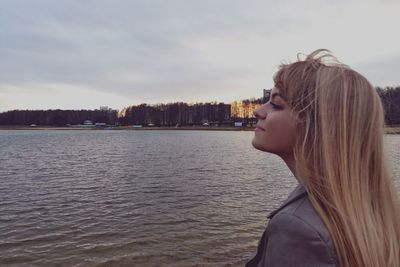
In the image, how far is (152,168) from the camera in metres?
34.0

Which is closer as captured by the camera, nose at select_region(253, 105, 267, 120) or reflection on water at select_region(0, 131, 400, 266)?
nose at select_region(253, 105, 267, 120)

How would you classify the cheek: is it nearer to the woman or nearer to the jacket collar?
the woman

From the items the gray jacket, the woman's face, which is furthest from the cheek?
the gray jacket

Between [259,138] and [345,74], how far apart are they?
56 centimetres

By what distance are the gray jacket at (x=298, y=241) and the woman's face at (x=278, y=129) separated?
43 centimetres

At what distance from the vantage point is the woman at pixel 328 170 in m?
1.74

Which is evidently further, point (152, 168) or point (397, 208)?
point (152, 168)

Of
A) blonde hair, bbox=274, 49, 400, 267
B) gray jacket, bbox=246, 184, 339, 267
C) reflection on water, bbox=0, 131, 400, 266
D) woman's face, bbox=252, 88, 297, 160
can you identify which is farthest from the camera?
reflection on water, bbox=0, 131, 400, 266

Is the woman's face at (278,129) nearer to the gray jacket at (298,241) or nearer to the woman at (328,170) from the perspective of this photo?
the woman at (328,170)

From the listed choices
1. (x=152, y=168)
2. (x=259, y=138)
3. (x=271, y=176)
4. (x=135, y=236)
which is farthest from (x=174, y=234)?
(x=152, y=168)

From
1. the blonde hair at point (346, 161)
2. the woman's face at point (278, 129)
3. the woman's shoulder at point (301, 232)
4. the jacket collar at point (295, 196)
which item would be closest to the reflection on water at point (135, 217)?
the blonde hair at point (346, 161)

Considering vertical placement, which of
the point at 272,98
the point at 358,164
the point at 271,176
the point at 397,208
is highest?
the point at 272,98

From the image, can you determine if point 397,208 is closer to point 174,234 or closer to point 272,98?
point 272,98

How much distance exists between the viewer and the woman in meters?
1.74
